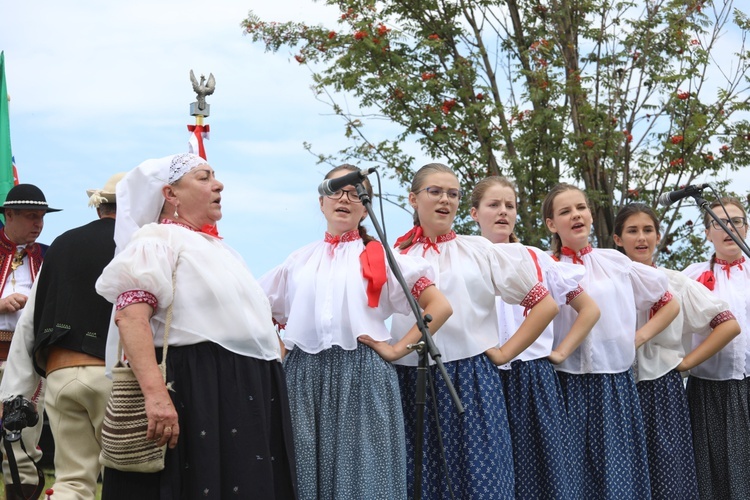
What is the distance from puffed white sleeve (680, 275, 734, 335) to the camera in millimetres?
5609

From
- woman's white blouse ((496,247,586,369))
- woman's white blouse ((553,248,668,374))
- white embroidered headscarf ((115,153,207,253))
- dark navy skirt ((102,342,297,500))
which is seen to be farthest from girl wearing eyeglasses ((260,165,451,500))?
woman's white blouse ((553,248,668,374))

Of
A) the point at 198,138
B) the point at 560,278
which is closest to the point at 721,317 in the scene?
the point at 560,278

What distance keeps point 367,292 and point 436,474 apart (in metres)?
0.84

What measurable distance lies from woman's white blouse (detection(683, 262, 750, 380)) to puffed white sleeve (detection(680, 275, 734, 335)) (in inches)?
4.9

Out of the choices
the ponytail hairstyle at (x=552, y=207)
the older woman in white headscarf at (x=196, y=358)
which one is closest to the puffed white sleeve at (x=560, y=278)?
the ponytail hairstyle at (x=552, y=207)

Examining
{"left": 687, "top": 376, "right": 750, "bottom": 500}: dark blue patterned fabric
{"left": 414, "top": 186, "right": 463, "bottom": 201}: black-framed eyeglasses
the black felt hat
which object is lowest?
{"left": 687, "top": 376, "right": 750, "bottom": 500}: dark blue patterned fabric

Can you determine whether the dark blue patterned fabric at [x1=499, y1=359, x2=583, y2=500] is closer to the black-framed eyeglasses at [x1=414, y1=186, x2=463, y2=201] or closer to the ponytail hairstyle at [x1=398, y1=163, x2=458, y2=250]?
the ponytail hairstyle at [x1=398, y1=163, x2=458, y2=250]

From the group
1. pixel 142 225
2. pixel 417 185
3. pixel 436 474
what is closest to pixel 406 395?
pixel 436 474

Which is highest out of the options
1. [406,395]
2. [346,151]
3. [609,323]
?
[346,151]

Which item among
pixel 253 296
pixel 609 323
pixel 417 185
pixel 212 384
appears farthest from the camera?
pixel 609 323

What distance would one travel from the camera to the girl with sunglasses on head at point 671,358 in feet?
17.5

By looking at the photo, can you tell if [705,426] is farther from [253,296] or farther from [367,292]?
[253,296]

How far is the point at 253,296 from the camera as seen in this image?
380 cm

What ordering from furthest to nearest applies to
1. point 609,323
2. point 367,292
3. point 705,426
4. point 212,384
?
1. point 705,426
2. point 609,323
3. point 367,292
4. point 212,384
